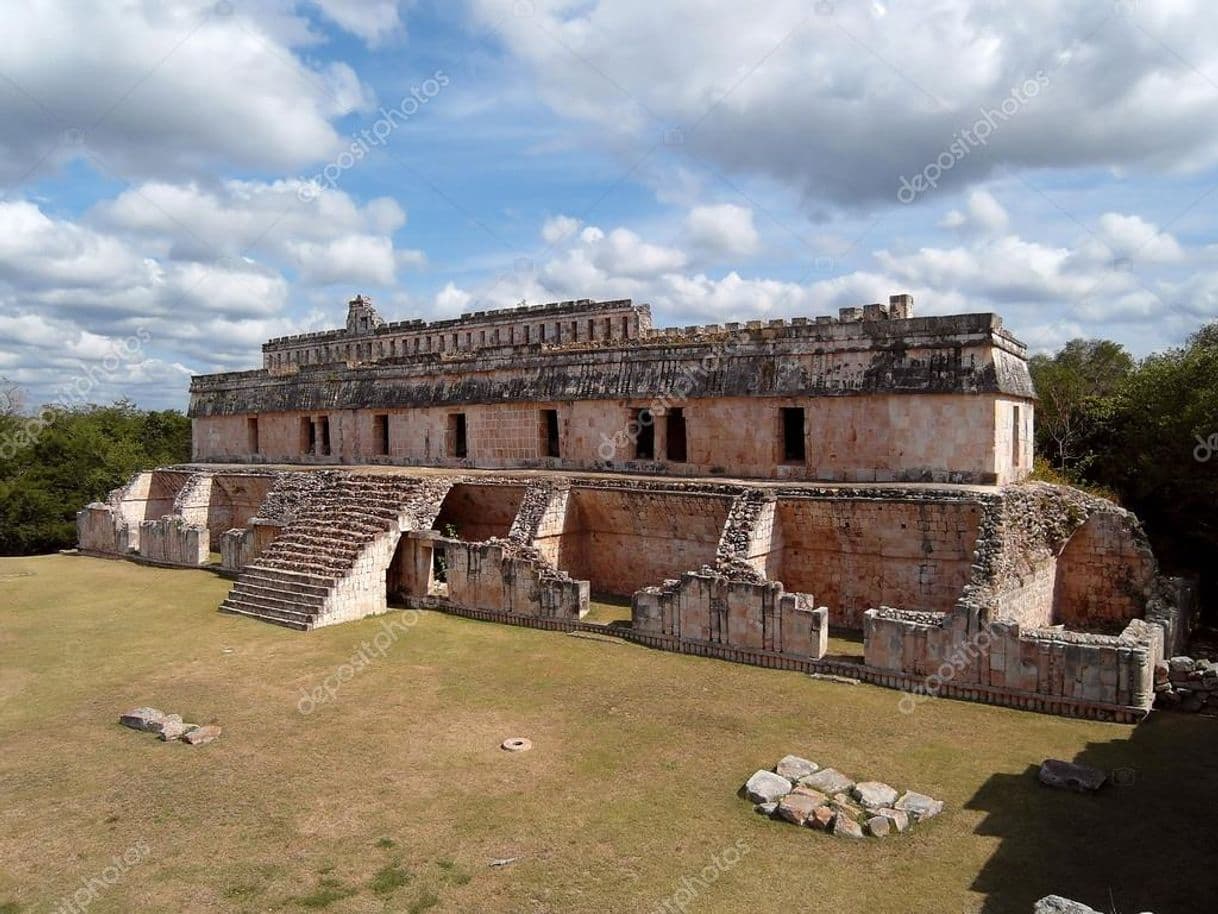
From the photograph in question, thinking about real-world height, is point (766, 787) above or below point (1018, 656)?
below

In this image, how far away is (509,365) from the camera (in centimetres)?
1947

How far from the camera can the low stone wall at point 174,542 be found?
20.3 metres

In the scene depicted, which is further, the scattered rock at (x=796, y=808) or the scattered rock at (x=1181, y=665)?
the scattered rock at (x=1181, y=665)

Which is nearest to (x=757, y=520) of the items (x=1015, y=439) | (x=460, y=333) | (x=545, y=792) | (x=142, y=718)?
(x=1015, y=439)

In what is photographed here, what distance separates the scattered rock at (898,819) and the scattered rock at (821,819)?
1.42 feet

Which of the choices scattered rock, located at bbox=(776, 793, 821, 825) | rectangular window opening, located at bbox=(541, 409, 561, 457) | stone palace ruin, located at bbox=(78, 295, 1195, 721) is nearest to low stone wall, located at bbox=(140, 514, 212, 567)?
stone palace ruin, located at bbox=(78, 295, 1195, 721)

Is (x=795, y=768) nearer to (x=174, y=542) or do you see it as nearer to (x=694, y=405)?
(x=694, y=405)

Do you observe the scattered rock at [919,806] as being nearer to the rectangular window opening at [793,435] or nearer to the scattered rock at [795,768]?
the scattered rock at [795,768]

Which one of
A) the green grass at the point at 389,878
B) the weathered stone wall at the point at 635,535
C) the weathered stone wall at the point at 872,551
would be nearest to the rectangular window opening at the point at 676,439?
the weathered stone wall at the point at 635,535

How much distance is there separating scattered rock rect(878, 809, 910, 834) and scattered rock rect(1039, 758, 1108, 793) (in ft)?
5.44

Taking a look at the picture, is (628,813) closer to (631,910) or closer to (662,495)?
(631,910)

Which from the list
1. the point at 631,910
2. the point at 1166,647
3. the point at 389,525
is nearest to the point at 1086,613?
the point at 1166,647

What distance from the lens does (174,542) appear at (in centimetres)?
2073

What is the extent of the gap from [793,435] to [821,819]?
965 centimetres
